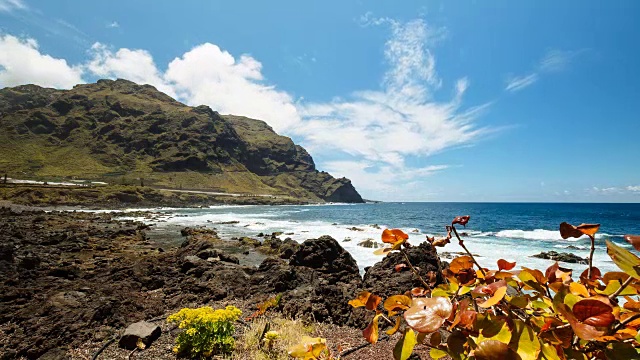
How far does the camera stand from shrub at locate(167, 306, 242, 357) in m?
5.28

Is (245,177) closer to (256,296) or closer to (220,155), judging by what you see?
(220,155)

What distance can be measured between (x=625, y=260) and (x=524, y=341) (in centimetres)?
36

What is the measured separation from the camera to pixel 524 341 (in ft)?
2.94

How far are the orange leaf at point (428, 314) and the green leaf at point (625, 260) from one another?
0.47m

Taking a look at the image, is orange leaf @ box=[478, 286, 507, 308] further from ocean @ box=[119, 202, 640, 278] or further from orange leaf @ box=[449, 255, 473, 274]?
ocean @ box=[119, 202, 640, 278]

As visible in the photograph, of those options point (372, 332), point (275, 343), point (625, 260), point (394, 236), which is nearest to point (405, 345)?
point (372, 332)

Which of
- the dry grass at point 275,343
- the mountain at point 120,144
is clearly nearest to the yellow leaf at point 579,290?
the dry grass at point 275,343

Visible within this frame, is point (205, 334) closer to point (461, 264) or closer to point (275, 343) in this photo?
point (275, 343)

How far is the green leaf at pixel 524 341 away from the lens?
0.88 meters

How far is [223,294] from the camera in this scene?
986 cm

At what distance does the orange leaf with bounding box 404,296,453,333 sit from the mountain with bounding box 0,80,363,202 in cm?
13264

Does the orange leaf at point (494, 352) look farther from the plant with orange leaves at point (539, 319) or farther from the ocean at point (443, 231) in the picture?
the ocean at point (443, 231)

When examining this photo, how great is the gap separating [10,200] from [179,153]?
10050cm

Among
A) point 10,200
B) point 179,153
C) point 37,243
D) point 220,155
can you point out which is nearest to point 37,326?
point 37,243
